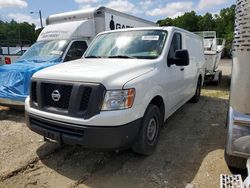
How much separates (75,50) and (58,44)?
0.53 m

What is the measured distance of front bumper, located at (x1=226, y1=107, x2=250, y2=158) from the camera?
3.10 m

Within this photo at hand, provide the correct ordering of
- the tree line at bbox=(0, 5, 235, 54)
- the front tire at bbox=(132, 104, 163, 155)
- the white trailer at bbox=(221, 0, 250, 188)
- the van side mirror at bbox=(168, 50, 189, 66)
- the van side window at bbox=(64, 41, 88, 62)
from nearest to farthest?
the white trailer at bbox=(221, 0, 250, 188), the front tire at bbox=(132, 104, 163, 155), the van side mirror at bbox=(168, 50, 189, 66), the van side window at bbox=(64, 41, 88, 62), the tree line at bbox=(0, 5, 235, 54)

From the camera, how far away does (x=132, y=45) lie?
4719 mm

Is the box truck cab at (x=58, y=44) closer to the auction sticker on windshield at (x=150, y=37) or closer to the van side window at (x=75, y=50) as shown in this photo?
the van side window at (x=75, y=50)

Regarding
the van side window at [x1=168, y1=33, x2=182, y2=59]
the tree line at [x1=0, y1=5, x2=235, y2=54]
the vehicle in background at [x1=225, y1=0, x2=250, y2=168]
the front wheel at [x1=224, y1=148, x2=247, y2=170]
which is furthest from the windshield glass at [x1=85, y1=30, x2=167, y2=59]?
the tree line at [x1=0, y1=5, x2=235, y2=54]

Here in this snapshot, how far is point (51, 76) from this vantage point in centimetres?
371

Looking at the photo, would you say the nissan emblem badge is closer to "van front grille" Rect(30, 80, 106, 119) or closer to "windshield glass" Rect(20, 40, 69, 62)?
"van front grille" Rect(30, 80, 106, 119)

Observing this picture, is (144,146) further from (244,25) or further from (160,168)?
(244,25)

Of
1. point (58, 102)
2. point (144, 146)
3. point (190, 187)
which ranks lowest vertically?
point (190, 187)

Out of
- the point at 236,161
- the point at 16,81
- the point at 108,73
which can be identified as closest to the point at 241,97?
the point at 236,161

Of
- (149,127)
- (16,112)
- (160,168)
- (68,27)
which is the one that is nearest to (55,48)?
(68,27)

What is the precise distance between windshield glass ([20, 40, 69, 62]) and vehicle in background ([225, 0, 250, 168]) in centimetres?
521

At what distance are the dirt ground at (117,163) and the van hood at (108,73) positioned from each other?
50.2 inches

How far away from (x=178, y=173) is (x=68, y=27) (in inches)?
244
